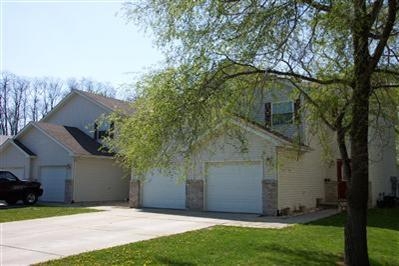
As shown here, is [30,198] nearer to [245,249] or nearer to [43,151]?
[43,151]

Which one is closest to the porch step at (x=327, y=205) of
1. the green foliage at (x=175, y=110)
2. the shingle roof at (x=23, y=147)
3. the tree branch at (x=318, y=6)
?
the green foliage at (x=175, y=110)

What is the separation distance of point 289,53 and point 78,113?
26.7m

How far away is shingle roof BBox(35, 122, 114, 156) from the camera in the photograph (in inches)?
1144

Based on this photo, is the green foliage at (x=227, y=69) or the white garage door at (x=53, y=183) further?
the white garage door at (x=53, y=183)

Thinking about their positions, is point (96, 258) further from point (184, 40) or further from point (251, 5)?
point (251, 5)

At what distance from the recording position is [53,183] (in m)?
29.6

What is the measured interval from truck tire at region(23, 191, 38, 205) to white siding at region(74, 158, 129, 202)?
236 cm

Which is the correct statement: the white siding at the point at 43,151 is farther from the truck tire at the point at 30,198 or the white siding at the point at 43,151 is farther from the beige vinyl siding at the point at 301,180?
the beige vinyl siding at the point at 301,180

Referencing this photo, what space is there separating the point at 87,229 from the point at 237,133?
736cm

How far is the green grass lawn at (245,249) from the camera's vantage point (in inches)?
409

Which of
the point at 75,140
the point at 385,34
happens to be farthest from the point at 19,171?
the point at 385,34

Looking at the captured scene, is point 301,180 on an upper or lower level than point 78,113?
lower

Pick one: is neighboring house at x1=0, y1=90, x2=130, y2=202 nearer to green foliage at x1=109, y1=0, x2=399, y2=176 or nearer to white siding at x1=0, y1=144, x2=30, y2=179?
white siding at x1=0, y1=144, x2=30, y2=179

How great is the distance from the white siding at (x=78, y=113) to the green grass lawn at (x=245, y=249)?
19511mm
